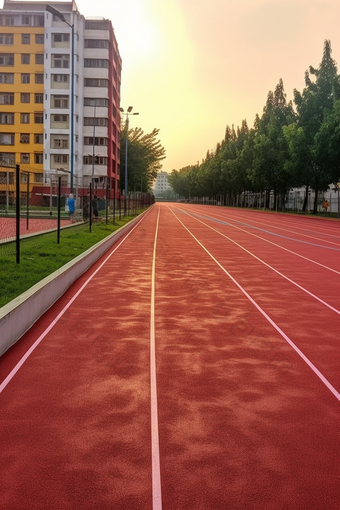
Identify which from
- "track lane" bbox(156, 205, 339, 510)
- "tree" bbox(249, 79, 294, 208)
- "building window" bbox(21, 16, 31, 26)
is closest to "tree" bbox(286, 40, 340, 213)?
"tree" bbox(249, 79, 294, 208)

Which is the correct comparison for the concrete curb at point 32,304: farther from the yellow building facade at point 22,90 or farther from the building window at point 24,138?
the building window at point 24,138

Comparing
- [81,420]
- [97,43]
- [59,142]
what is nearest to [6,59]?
[97,43]

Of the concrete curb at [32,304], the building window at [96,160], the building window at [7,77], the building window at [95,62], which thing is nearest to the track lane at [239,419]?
the concrete curb at [32,304]

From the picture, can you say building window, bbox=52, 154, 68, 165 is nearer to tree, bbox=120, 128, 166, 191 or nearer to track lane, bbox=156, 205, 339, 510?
tree, bbox=120, 128, 166, 191

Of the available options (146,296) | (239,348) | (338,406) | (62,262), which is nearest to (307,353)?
(239,348)

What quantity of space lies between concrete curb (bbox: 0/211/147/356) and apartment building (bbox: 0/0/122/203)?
56904mm

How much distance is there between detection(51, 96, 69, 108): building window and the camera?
67.8 metres

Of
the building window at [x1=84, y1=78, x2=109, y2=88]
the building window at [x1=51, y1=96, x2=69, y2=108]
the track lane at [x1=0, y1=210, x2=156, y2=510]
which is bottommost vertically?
the track lane at [x1=0, y1=210, x2=156, y2=510]

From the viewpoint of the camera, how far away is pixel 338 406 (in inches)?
214

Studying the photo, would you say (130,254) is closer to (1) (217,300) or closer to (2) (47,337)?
(1) (217,300)

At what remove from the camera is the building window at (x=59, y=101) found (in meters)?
67.8

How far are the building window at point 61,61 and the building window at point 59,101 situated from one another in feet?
12.0

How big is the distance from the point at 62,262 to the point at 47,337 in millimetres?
5632

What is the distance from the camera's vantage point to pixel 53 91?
67.7m
